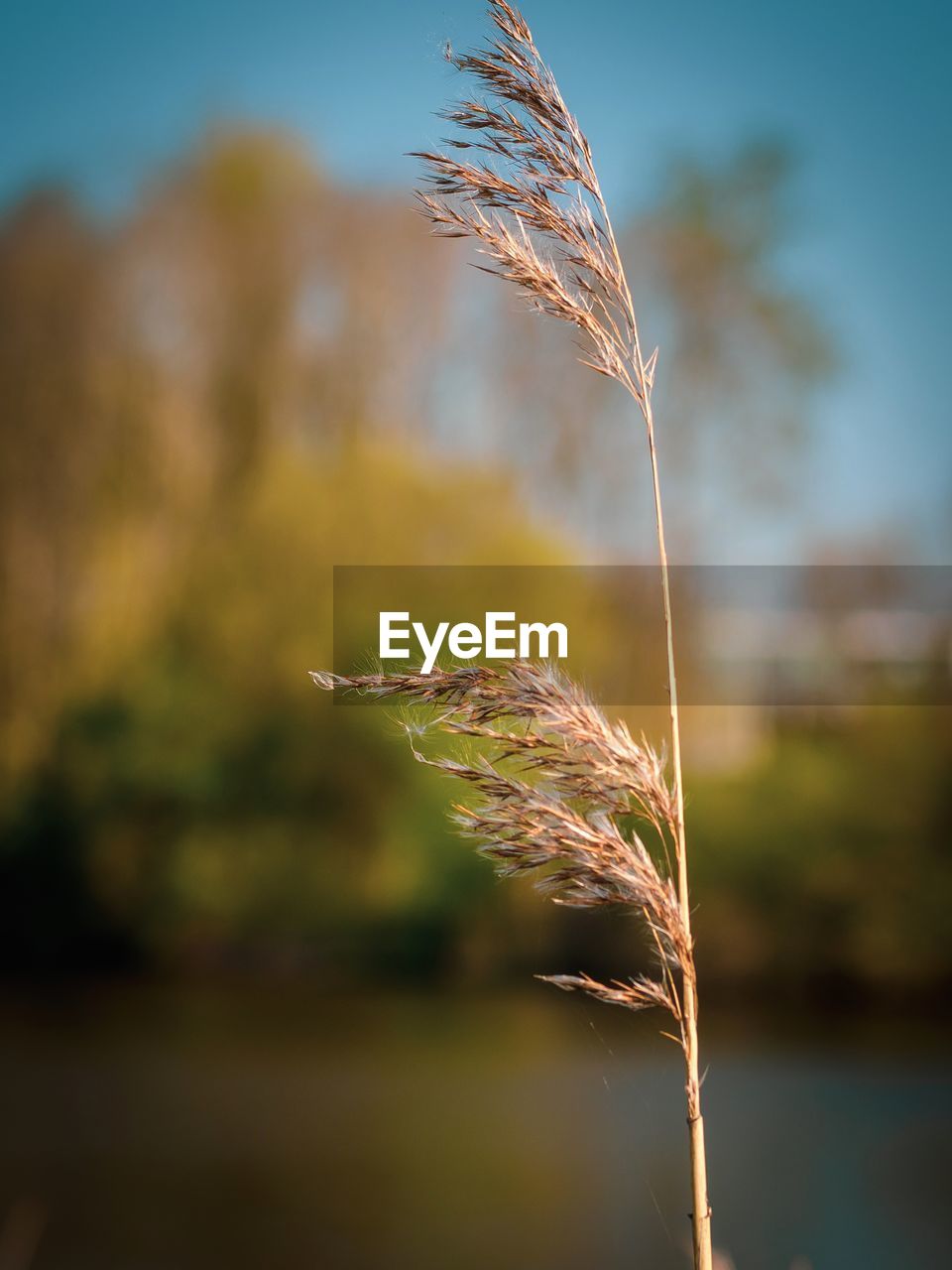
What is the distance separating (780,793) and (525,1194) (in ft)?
9.72

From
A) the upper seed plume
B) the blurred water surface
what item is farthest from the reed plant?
the blurred water surface

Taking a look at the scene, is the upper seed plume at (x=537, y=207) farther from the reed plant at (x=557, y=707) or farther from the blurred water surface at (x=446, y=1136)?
the blurred water surface at (x=446, y=1136)

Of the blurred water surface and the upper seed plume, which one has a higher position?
the upper seed plume

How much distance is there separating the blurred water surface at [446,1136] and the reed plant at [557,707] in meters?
3.39

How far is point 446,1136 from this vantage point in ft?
17.7

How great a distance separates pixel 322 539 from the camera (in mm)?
7980

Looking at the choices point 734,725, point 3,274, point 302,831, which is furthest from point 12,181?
point 734,725

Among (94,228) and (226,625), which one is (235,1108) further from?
(94,228)

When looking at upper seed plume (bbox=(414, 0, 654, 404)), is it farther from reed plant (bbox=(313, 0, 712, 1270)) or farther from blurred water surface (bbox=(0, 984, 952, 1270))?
blurred water surface (bbox=(0, 984, 952, 1270))

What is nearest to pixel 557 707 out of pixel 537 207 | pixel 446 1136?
pixel 537 207

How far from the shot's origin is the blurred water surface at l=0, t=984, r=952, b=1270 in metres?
4.55

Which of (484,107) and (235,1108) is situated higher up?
(484,107)

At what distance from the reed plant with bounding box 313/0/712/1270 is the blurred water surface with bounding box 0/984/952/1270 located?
339 cm

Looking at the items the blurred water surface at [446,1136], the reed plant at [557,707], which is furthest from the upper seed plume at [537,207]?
the blurred water surface at [446,1136]
